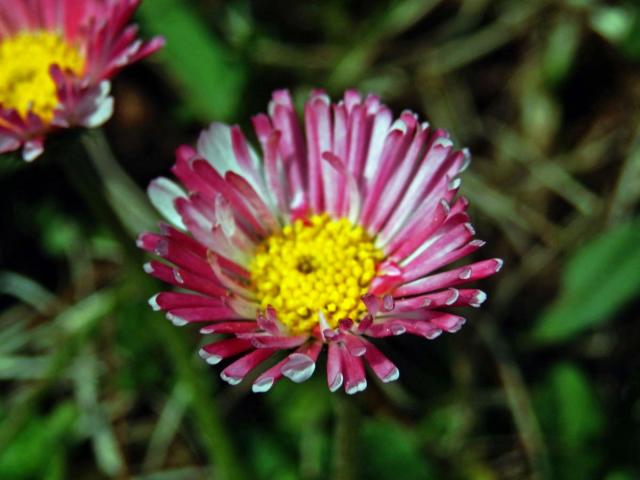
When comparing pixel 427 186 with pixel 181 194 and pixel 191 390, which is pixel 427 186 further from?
pixel 191 390

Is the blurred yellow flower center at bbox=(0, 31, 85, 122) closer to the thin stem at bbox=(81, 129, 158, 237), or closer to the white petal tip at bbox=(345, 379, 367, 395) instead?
the thin stem at bbox=(81, 129, 158, 237)

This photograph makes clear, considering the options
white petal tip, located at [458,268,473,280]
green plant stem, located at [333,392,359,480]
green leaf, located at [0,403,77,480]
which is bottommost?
green plant stem, located at [333,392,359,480]

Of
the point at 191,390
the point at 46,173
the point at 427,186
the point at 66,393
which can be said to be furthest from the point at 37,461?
the point at 427,186

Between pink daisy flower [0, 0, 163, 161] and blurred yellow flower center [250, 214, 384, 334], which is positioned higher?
pink daisy flower [0, 0, 163, 161]

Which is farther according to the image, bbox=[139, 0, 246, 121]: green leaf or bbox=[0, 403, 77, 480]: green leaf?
bbox=[139, 0, 246, 121]: green leaf

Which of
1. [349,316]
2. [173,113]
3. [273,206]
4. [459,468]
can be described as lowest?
[459,468]

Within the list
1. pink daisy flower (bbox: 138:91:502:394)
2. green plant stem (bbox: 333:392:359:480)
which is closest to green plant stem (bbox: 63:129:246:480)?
pink daisy flower (bbox: 138:91:502:394)
